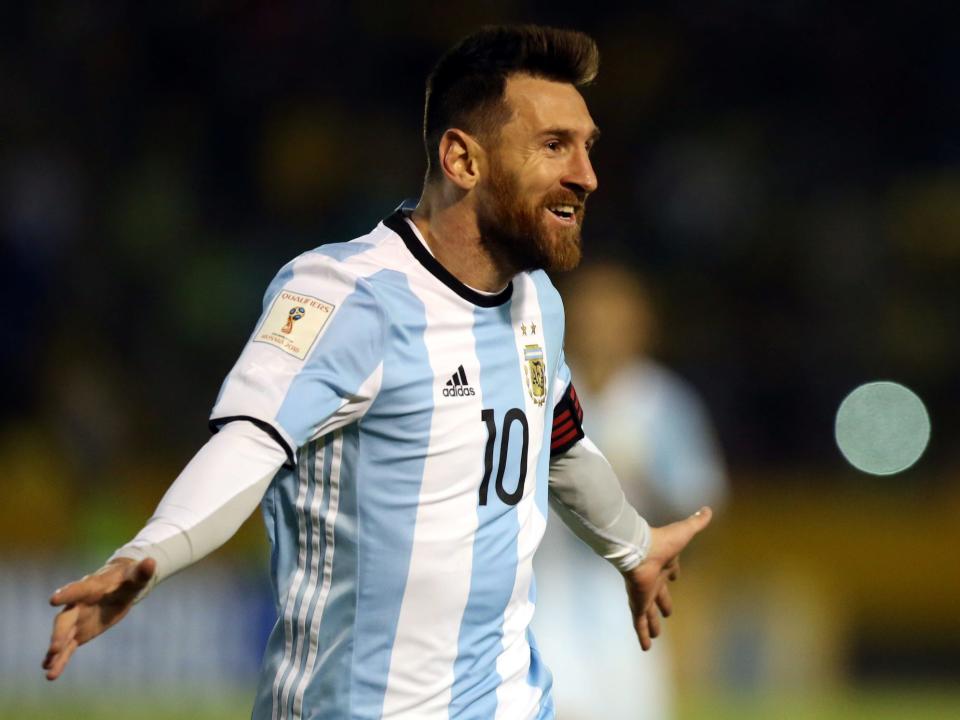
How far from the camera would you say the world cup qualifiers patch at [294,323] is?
2.95 meters

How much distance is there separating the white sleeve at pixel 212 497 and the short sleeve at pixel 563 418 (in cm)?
103

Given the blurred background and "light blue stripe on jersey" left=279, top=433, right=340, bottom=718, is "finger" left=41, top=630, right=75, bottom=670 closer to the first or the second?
"light blue stripe on jersey" left=279, top=433, right=340, bottom=718

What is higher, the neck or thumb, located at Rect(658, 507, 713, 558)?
the neck

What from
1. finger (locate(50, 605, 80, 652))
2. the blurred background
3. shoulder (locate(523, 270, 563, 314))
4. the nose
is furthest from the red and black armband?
the blurred background

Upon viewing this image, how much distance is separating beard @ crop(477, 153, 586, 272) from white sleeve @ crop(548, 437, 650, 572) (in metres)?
0.59

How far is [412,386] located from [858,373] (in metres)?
7.92

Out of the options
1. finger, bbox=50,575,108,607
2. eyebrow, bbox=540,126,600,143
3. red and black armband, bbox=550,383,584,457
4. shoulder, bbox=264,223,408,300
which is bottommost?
finger, bbox=50,575,108,607

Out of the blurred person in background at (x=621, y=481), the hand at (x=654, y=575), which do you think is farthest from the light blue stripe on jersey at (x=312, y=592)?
the blurred person in background at (x=621, y=481)

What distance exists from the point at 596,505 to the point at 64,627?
167 cm

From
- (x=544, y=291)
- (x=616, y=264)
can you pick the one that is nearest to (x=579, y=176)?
(x=544, y=291)

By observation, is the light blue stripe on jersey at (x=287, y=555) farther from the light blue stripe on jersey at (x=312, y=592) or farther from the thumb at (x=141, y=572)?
the thumb at (x=141, y=572)

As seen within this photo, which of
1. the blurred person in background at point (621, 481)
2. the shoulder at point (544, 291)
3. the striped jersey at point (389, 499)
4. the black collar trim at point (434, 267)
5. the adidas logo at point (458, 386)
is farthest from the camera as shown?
the blurred person in background at point (621, 481)

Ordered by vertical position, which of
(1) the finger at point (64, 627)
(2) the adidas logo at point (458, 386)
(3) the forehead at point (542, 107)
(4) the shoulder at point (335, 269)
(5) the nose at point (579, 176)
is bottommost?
(1) the finger at point (64, 627)

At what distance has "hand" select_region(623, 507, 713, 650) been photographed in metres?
3.83
